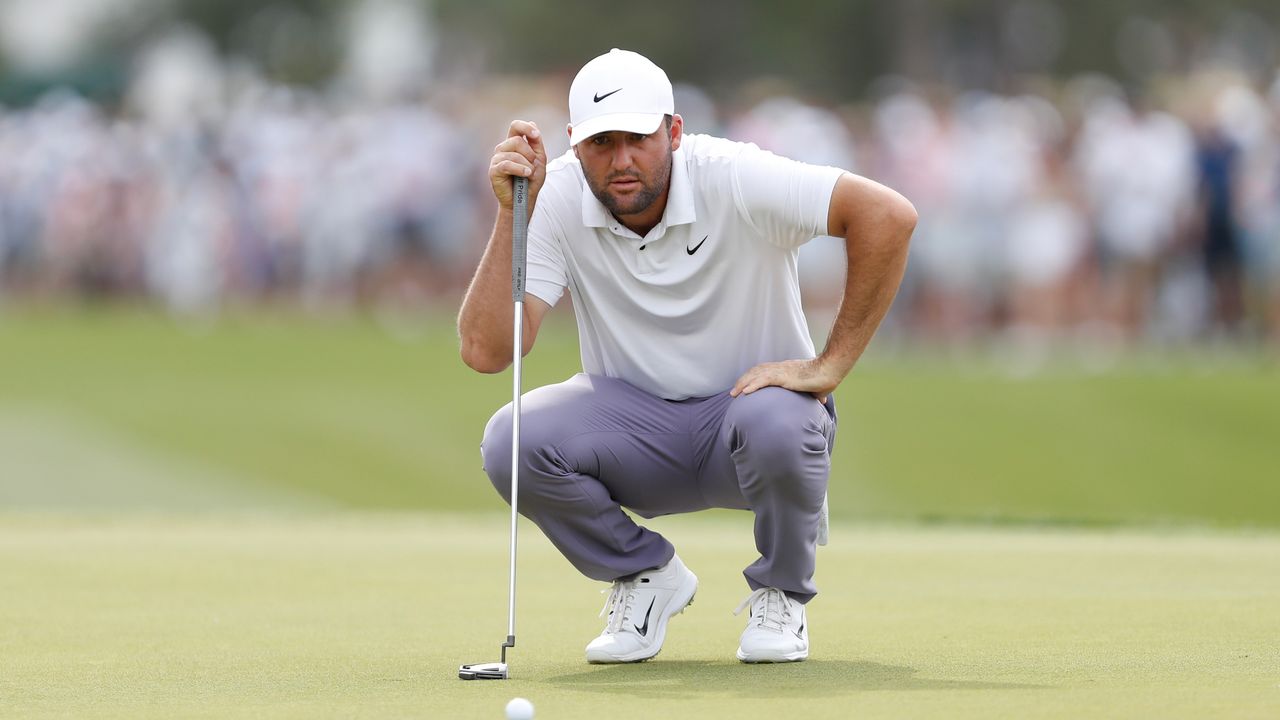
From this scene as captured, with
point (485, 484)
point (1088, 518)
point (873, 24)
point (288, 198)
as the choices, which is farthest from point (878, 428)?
point (873, 24)

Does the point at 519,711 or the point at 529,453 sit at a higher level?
the point at 529,453

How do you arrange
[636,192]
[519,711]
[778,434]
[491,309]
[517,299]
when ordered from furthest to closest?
[491,309] → [517,299] → [636,192] → [778,434] → [519,711]

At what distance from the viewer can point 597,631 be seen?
19.8 ft

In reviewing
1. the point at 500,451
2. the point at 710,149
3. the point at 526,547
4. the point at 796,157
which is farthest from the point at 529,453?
the point at 796,157

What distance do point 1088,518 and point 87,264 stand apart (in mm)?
16449

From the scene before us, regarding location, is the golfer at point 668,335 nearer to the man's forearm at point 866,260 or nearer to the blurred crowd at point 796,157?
the man's forearm at point 866,260

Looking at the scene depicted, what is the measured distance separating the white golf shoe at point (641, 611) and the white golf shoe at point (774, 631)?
0.23 m

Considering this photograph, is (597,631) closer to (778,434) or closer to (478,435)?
(778,434)

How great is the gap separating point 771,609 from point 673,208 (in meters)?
1.08

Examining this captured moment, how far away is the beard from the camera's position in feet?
17.7

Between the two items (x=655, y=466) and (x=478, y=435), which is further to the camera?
(x=478, y=435)

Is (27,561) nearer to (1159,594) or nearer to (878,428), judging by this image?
(1159,594)

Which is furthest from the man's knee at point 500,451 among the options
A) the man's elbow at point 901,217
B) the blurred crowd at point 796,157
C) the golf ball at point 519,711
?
the blurred crowd at point 796,157

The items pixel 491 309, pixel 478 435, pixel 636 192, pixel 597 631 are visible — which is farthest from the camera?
pixel 478 435
